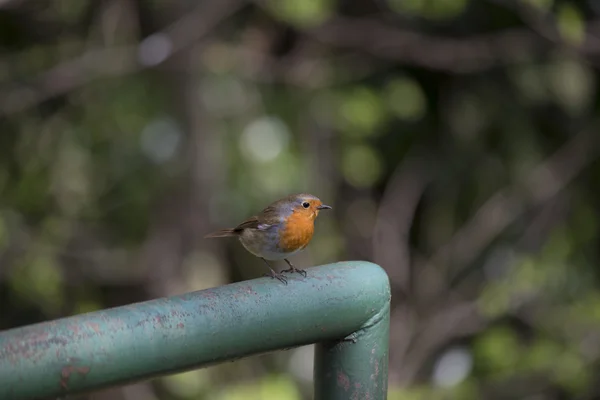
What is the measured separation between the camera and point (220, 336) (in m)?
1.44

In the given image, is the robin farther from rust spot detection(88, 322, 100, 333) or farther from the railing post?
rust spot detection(88, 322, 100, 333)

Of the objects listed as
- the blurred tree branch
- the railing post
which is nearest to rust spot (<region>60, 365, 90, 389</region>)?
the railing post

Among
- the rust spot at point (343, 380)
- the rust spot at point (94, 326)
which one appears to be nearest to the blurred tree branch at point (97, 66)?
the rust spot at point (343, 380)

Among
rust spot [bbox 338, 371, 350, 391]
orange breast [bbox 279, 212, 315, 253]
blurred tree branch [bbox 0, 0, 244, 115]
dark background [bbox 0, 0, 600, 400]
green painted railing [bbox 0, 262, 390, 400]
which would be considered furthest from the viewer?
dark background [bbox 0, 0, 600, 400]

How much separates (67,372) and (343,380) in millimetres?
543

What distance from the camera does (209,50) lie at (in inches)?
185

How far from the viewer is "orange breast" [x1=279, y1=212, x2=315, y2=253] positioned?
9.66 feet

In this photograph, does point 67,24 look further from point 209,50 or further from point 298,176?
point 298,176

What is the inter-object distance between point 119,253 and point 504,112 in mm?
2458

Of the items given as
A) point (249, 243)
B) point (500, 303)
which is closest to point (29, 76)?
point (249, 243)

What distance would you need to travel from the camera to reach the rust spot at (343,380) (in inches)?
63.0

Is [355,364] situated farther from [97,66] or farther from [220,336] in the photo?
[97,66]

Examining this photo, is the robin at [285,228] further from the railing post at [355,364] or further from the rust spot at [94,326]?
the rust spot at [94,326]

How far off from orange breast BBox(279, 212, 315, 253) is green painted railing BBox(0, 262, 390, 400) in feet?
4.09
